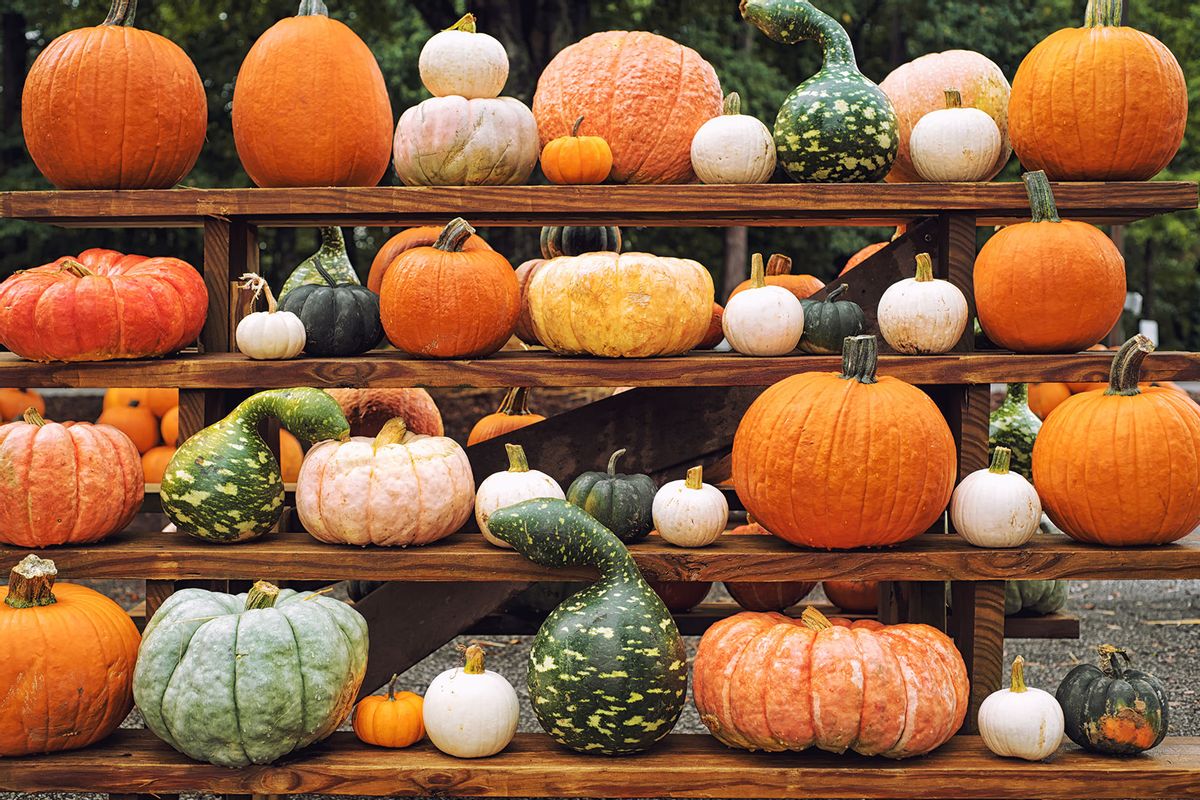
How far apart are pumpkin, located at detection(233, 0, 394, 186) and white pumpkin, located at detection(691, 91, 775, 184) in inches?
38.0

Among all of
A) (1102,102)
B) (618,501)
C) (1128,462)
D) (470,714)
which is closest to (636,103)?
(618,501)

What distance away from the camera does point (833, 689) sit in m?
2.87

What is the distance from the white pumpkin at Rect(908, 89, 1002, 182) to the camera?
11.4 ft

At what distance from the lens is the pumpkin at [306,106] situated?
11.5ft

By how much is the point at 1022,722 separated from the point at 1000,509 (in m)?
0.56

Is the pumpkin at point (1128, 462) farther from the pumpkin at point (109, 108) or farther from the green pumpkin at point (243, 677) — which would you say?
the pumpkin at point (109, 108)

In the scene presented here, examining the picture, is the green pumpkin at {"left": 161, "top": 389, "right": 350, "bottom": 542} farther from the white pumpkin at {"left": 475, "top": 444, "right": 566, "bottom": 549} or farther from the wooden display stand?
the white pumpkin at {"left": 475, "top": 444, "right": 566, "bottom": 549}

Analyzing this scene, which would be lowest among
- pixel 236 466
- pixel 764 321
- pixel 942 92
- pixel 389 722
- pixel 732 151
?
pixel 389 722

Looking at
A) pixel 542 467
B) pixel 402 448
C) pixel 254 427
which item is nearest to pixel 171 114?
pixel 254 427

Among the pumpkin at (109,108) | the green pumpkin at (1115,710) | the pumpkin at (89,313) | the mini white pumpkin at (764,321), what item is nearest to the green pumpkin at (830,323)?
the mini white pumpkin at (764,321)

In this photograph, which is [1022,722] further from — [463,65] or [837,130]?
[463,65]

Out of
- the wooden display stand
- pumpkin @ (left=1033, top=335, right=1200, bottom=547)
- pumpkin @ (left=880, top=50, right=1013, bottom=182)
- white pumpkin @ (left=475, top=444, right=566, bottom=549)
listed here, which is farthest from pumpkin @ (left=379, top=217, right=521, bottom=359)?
pumpkin @ (left=1033, top=335, right=1200, bottom=547)

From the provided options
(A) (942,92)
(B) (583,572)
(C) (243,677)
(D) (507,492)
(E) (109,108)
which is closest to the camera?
(C) (243,677)

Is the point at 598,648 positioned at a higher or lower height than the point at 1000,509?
lower
